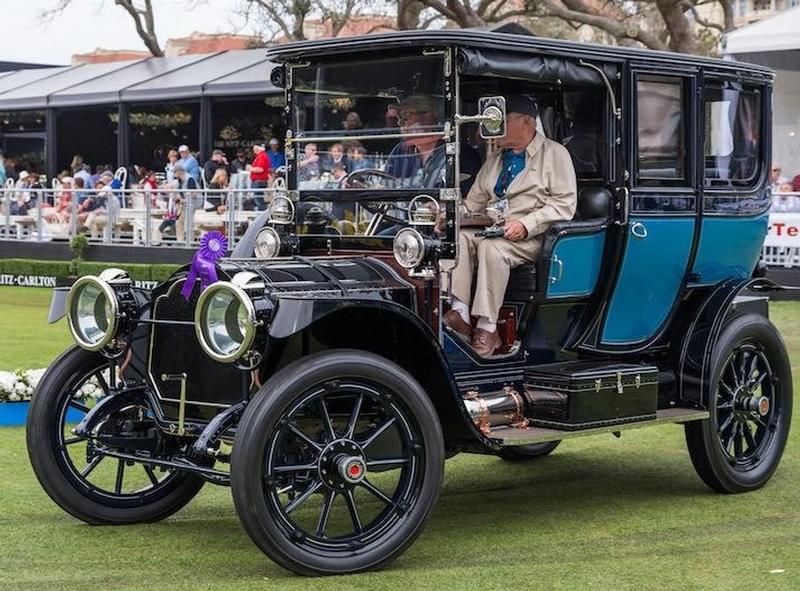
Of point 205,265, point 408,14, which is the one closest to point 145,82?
point 408,14

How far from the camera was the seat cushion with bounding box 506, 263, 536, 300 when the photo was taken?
6.68 meters

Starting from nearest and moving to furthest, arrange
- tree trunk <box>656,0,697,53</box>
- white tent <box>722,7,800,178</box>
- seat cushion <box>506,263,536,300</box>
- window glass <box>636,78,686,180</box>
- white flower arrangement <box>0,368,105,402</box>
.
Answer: seat cushion <box>506,263,536,300</box> → window glass <box>636,78,686,180</box> → white flower arrangement <box>0,368,105,402</box> → white tent <box>722,7,800,178</box> → tree trunk <box>656,0,697,53</box>

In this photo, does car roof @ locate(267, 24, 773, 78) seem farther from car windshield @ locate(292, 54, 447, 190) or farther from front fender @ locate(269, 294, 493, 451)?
front fender @ locate(269, 294, 493, 451)

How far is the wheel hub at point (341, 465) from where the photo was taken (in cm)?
562

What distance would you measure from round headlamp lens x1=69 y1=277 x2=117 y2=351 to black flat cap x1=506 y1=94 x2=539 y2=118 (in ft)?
7.10

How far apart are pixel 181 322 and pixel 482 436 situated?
1.38m

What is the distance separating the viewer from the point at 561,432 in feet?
21.3

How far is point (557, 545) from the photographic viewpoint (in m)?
6.23

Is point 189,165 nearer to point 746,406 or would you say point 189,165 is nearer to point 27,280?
point 27,280

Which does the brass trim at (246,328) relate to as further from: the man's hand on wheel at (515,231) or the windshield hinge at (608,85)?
the windshield hinge at (608,85)

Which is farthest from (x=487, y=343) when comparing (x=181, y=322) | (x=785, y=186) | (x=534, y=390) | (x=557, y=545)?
(x=785, y=186)

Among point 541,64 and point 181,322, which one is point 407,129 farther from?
point 181,322

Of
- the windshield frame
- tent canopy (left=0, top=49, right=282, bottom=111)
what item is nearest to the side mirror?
the windshield frame

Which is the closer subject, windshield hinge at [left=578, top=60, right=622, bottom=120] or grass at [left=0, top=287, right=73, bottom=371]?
windshield hinge at [left=578, top=60, right=622, bottom=120]
